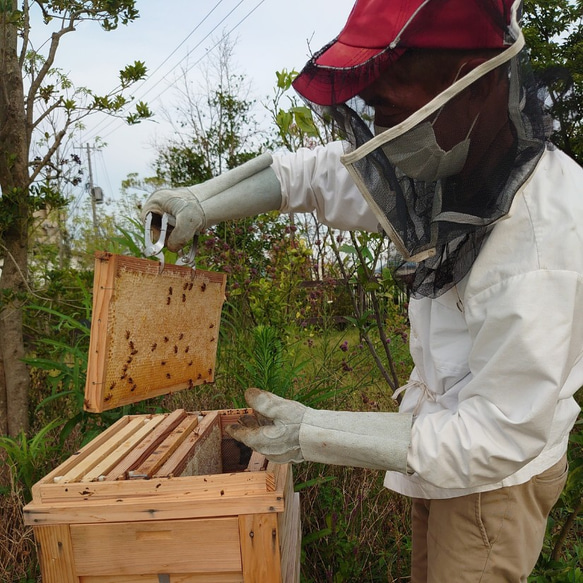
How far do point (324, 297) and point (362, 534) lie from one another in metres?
1.63

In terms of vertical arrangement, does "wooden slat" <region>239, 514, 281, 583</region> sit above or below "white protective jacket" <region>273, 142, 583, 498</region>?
below

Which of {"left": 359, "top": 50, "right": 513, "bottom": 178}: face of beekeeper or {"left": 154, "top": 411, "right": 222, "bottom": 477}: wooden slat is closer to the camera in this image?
{"left": 359, "top": 50, "right": 513, "bottom": 178}: face of beekeeper

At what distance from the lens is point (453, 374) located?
1329 millimetres

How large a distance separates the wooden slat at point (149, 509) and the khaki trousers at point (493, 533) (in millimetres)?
458

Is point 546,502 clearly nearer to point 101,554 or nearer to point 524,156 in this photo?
point 524,156

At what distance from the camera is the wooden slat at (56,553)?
4.37 feet

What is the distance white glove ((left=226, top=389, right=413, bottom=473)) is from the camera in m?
1.14

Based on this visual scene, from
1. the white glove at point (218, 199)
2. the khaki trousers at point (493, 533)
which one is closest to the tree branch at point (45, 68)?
the white glove at point (218, 199)

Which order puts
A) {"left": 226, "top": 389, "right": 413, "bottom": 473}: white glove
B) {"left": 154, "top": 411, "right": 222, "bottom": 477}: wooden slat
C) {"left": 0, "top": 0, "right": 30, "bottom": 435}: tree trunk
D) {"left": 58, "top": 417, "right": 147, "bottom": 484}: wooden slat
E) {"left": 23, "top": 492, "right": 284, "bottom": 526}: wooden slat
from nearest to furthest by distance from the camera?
{"left": 226, "top": 389, "right": 413, "bottom": 473}: white glove < {"left": 23, "top": 492, "right": 284, "bottom": 526}: wooden slat < {"left": 58, "top": 417, "right": 147, "bottom": 484}: wooden slat < {"left": 154, "top": 411, "right": 222, "bottom": 477}: wooden slat < {"left": 0, "top": 0, "right": 30, "bottom": 435}: tree trunk

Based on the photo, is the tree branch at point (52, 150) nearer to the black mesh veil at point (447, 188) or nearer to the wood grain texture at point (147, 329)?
the wood grain texture at point (147, 329)

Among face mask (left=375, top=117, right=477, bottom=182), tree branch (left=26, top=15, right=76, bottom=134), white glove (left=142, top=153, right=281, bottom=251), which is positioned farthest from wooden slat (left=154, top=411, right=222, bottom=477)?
tree branch (left=26, top=15, right=76, bottom=134)

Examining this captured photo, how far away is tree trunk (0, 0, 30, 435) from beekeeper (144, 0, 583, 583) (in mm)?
1945

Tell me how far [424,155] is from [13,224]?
93.2 inches

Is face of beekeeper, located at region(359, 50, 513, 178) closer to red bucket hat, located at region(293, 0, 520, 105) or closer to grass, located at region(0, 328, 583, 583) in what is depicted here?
red bucket hat, located at region(293, 0, 520, 105)
